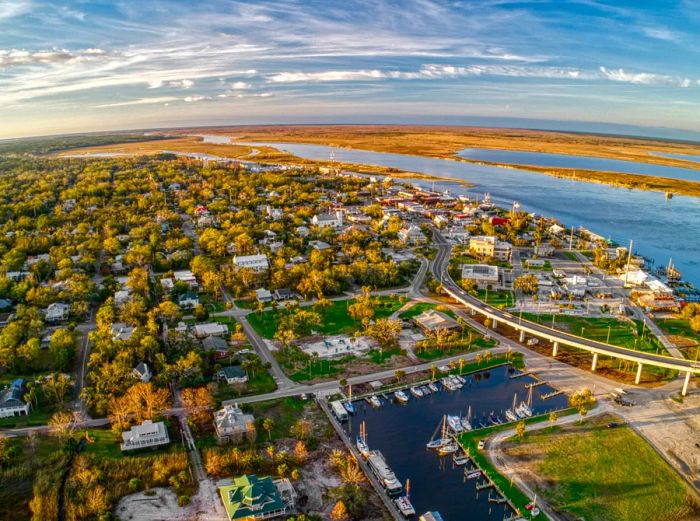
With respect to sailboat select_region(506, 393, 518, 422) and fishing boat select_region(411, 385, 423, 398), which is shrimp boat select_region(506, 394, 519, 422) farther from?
fishing boat select_region(411, 385, 423, 398)

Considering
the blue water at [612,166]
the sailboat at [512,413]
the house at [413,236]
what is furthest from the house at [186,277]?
the blue water at [612,166]

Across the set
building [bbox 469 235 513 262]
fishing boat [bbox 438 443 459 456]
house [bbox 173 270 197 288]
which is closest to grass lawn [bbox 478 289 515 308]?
building [bbox 469 235 513 262]

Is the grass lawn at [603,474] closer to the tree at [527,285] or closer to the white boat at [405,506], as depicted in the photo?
the white boat at [405,506]

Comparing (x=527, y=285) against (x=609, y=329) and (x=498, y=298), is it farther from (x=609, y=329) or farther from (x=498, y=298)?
(x=609, y=329)

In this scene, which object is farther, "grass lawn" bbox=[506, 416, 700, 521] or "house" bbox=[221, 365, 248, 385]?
"house" bbox=[221, 365, 248, 385]

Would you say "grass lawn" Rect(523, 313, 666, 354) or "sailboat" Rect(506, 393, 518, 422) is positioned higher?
"grass lawn" Rect(523, 313, 666, 354)

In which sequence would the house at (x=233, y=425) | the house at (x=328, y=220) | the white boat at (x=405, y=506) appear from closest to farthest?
the white boat at (x=405, y=506)
the house at (x=233, y=425)
the house at (x=328, y=220)
